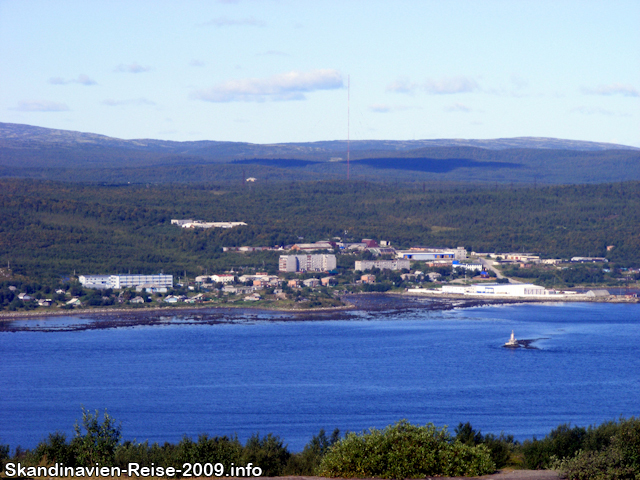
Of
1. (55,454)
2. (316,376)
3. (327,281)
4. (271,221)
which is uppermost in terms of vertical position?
(55,454)

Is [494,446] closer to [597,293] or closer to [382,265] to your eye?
[597,293]

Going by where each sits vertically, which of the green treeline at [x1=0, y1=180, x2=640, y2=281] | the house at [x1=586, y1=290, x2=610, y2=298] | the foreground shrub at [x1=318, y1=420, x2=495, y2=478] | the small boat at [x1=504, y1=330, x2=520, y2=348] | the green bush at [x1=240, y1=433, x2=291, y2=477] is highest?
the foreground shrub at [x1=318, y1=420, x2=495, y2=478]

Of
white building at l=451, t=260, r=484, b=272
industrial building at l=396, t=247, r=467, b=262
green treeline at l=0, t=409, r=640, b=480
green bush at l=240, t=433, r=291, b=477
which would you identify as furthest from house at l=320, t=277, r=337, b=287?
green bush at l=240, t=433, r=291, b=477

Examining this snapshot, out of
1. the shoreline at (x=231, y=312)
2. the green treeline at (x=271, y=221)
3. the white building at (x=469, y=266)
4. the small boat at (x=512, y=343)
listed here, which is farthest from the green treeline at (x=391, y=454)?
the white building at (x=469, y=266)

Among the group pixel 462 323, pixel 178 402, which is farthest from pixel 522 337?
pixel 178 402

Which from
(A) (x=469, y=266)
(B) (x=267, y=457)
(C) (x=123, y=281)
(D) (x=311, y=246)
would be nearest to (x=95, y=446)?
(B) (x=267, y=457)

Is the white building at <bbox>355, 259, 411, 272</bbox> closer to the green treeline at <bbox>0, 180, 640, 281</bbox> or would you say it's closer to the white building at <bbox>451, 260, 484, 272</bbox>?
the white building at <bbox>451, 260, 484, 272</bbox>
